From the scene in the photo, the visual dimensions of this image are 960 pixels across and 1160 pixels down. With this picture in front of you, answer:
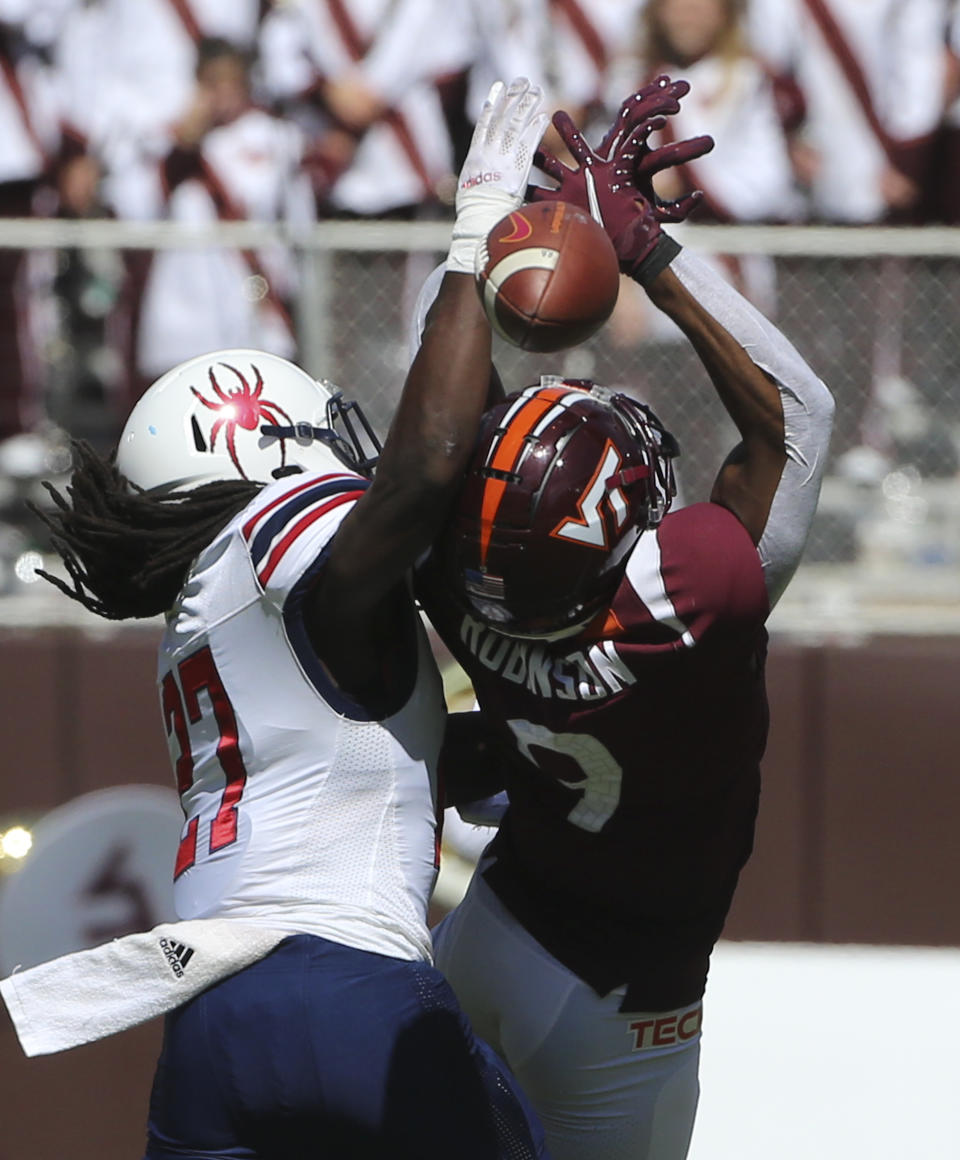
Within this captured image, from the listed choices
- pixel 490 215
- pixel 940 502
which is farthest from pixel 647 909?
pixel 940 502

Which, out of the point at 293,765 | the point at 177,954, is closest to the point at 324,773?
the point at 293,765

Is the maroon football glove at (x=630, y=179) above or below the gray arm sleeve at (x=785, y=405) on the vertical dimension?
above

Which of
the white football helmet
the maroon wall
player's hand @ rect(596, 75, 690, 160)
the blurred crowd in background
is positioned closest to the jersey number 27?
the white football helmet

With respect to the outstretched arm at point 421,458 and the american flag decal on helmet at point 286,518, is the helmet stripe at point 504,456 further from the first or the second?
the american flag decal on helmet at point 286,518

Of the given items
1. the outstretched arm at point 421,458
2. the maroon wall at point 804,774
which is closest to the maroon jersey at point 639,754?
the outstretched arm at point 421,458

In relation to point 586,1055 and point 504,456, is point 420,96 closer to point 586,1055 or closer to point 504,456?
point 504,456

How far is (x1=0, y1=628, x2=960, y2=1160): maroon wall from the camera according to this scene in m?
4.48

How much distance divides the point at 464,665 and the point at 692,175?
319 centimetres

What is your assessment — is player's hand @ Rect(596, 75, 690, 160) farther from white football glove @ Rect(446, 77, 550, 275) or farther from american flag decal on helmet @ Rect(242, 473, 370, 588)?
american flag decal on helmet @ Rect(242, 473, 370, 588)

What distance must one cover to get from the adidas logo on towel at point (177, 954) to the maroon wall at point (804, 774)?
2445 millimetres

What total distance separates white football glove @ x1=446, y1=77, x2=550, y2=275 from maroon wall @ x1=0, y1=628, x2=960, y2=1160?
259cm

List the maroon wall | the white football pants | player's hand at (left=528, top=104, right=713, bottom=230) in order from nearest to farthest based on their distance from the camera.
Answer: player's hand at (left=528, top=104, right=713, bottom=230) → the white football pants → the maroon wall

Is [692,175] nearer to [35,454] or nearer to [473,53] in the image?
[473,53]

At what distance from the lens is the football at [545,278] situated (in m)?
1.96
